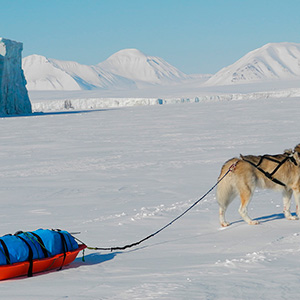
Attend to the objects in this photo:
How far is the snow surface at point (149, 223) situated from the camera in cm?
337

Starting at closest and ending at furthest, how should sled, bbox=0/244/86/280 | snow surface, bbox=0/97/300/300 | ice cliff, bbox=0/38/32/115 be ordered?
snow surface, bbox=0/97/300/300, sled, bbox=0/244/86/280, ice cliff, bbox=0/38/32/115

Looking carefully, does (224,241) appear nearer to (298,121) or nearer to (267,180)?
(267,180)

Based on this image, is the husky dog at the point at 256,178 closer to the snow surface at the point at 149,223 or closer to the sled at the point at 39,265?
the snow surface at the point at 149,223

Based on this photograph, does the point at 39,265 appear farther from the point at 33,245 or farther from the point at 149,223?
the point at 149,223

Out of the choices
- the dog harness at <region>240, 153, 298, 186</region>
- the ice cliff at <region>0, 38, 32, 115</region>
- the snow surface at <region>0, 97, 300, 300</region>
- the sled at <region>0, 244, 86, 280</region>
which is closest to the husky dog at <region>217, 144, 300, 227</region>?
the dog harness at <region>240, 153, 298, 186</region>

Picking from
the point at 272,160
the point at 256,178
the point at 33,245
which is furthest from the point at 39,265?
the point at 272,160

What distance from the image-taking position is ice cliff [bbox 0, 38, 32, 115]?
40281 mm

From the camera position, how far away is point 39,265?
3.99 m

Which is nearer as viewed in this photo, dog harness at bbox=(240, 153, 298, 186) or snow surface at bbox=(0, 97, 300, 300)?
snow surface at bbox=(0, 97, 300, 300)

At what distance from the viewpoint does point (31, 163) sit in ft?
41.1

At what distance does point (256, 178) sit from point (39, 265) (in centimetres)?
255

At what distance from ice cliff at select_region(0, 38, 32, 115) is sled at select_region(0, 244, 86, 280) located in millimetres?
37658

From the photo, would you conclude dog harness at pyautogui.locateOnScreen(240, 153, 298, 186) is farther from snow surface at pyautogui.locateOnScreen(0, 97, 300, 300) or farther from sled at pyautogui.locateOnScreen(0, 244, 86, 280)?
sled at pyautogui.locateOnScreen(0, 244, 86, 280)

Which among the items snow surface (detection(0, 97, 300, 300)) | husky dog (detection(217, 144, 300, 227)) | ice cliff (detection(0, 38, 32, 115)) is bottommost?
snow surface (detection(0, 97, 300, 300))
